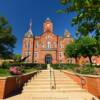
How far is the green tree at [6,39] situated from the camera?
28650mm

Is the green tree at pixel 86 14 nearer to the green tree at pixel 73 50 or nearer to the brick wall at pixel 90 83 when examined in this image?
the brick wall at pixel 90 83

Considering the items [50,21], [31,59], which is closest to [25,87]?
[31,59]

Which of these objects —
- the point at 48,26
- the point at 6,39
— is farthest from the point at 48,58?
the point at 6,39

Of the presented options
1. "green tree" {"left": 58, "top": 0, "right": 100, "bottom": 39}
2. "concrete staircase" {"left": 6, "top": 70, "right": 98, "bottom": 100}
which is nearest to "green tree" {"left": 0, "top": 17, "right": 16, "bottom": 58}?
"concrete staircase" {"left": 6, "top": 70, "right": 98, "bottom": 100}

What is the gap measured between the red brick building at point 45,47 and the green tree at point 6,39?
20.2m

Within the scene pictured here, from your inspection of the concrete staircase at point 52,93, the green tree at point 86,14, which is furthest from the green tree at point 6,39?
the green tree at point 86,14

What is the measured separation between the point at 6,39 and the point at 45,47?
24247 mm

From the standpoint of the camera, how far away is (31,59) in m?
50.8

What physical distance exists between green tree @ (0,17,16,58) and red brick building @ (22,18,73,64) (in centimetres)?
2022

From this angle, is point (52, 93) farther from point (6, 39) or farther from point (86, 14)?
point (6, 39)

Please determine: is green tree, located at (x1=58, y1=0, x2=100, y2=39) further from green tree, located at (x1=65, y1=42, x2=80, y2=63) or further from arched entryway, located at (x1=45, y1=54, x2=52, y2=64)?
arched entryway, located at (x1=45, y1=54, x2=52, y2=64)

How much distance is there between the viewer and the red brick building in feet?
167

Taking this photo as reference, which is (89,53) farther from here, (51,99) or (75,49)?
(51,99)

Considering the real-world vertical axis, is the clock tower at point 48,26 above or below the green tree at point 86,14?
above
